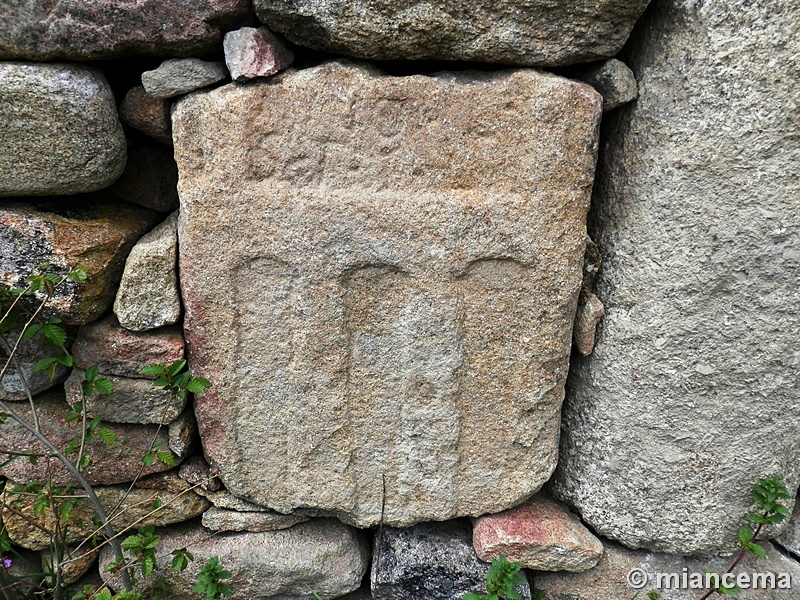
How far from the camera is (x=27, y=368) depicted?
1457mm

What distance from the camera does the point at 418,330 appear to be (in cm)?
140

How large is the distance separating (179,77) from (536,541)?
1363 millimetres

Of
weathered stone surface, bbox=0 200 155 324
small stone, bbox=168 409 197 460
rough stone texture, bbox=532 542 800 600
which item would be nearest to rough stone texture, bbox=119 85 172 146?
weathered stone surface, bbox=0 200 155 324

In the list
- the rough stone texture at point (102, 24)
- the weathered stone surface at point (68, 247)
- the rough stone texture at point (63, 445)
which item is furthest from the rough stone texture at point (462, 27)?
the rough stone texture at point (63, 445)

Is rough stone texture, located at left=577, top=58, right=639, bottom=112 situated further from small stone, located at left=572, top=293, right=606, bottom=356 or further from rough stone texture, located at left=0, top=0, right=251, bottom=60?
rough stone texture, located at left=0, top=0, right=251, bottom=60

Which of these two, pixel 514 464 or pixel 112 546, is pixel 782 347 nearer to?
pixel 514 464

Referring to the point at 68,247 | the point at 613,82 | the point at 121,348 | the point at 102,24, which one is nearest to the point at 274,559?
the point at 121,348

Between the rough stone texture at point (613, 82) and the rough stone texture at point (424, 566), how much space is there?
115 cm

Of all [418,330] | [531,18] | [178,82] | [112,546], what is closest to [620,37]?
[531,18]

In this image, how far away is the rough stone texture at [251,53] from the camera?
1221mm

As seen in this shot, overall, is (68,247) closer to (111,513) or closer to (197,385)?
(197,385)

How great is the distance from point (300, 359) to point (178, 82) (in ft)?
2.12

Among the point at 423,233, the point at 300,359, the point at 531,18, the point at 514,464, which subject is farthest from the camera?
the point at 514,464

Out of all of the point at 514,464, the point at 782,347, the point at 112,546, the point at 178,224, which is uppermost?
the point at 178,224
